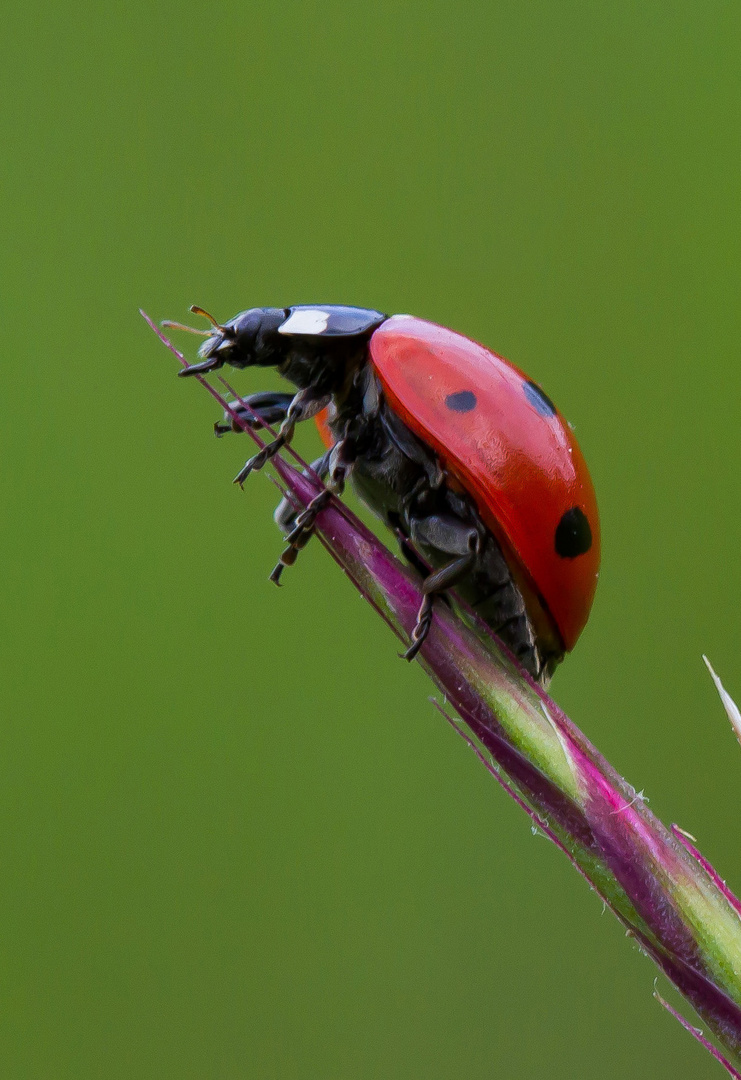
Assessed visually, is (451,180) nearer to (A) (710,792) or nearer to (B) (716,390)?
(B) (716,390)

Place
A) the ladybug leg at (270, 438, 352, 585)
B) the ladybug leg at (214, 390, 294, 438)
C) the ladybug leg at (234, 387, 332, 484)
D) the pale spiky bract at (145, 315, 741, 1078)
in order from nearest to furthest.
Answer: the pale spiky bract at (145, 315, 741, 1078)
the ladybug leg at (270, 438, 352, 585)
the ladybug leg at (234, 387, 332, 484)
the ladybug leg at (214, 390, 294, 438)

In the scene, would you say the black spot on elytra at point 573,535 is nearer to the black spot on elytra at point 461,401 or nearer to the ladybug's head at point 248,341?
the black spot on elytra at point 461,401

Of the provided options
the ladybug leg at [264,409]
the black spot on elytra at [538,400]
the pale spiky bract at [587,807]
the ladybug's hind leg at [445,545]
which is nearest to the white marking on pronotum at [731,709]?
the pale spiky bract at [587,807]

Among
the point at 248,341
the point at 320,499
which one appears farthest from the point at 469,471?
the point at 248,341

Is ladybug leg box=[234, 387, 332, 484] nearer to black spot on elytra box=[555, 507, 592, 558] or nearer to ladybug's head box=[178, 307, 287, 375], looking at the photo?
ladybug's head box=[178, 307, 287, 375]

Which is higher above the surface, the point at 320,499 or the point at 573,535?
the point at 320,499

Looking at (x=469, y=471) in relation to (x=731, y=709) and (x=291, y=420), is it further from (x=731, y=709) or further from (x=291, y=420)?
(x=731, y=709)

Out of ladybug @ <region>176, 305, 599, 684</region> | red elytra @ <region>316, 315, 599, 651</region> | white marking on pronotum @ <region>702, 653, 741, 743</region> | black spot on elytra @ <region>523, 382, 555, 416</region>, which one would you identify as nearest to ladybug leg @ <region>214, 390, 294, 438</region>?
ladybug @ <region>176, 305, 599, 684</region>
